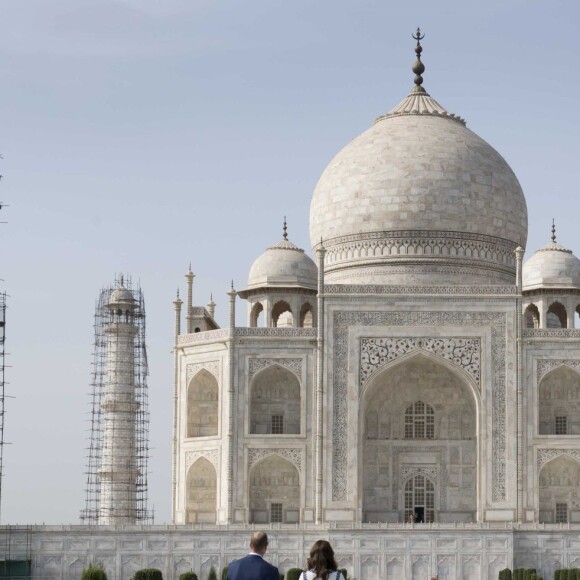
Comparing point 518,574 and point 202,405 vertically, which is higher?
point 202,405

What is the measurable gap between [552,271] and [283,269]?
20.2ft

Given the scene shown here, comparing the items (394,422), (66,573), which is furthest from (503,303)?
(66,573)

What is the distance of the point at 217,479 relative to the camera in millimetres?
29750

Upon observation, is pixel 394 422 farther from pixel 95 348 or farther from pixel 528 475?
pixel 95 348

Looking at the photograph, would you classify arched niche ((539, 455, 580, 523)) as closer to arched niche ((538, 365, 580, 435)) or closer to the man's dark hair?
arched niche ((538, 365, 580, 435))

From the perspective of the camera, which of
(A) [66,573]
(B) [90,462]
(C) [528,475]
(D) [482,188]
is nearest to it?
(A) [66,573]

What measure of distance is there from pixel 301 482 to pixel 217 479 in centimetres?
184

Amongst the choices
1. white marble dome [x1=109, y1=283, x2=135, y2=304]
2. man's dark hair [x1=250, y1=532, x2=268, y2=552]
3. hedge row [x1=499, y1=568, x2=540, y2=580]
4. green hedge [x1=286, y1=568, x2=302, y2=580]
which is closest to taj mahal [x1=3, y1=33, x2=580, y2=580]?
hedge row [x1=499, y1=568, x2=540, y2=580]

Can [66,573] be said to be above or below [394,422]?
below

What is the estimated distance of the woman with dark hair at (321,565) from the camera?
8.30 meters

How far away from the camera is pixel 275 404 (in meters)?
30.2

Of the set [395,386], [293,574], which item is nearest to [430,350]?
[395,386]

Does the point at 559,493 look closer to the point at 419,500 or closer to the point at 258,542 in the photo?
the point at 419,500

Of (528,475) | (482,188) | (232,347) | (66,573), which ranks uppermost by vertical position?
(482,188)
